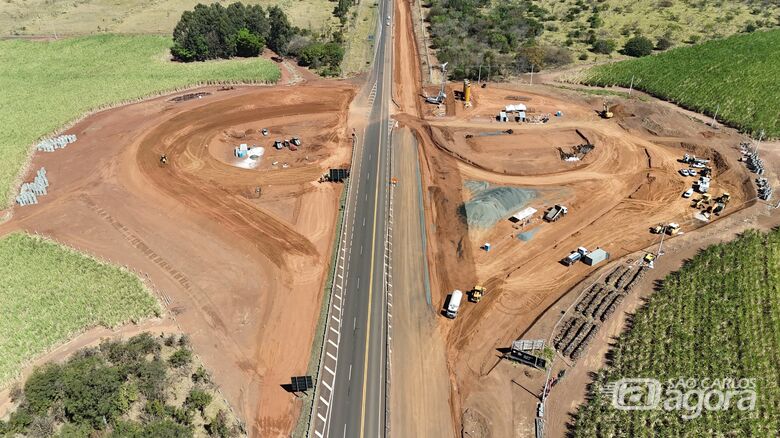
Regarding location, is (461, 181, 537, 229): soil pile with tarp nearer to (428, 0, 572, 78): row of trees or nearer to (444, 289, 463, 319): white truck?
(444, 289, 463, 319): white truck

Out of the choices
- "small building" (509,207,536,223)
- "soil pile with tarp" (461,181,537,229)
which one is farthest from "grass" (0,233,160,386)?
"small building" (509,207,536,223)

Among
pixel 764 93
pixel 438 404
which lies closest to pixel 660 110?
pixel 764 93

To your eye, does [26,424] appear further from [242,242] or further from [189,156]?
[189,156]

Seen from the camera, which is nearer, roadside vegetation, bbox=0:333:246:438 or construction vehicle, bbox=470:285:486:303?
roadside vegetation, bbox=0:333:246:438

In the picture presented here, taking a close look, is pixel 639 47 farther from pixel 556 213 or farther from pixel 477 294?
pixel 477 294

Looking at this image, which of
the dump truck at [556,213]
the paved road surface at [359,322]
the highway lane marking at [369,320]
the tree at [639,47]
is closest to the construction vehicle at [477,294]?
the paved road surface at [359,322]
